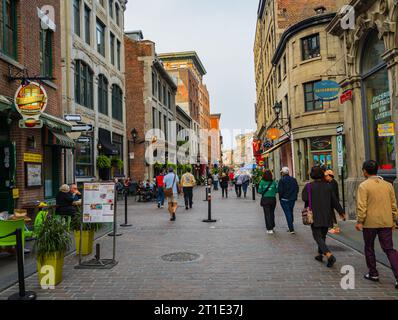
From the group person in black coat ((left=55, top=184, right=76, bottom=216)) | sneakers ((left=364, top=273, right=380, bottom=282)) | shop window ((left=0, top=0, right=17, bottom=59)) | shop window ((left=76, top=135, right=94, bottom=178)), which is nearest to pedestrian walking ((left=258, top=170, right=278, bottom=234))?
sneakers ((left=364, top=273, right=380, bottom=282))

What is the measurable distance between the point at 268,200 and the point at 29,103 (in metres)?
7.11

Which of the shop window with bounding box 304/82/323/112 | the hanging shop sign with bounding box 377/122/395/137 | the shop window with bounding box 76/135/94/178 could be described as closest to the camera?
the hanging shop sign with bounding box 377/122/395/137

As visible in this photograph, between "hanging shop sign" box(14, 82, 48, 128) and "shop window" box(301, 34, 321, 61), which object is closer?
"hanging shop sign" box(14, 82, 48, 128)

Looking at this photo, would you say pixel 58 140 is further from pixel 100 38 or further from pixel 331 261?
pixel 100 38

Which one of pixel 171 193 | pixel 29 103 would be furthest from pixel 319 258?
pixel 29 103

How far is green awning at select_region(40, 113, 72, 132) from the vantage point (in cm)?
1178

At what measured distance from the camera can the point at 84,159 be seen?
1945 centimetres

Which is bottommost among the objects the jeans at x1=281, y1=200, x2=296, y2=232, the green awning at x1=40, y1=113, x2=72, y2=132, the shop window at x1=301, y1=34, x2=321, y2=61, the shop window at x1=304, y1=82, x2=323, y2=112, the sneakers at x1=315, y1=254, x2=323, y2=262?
the sneakers at x1=315, y1=254, x2=323, y2=262

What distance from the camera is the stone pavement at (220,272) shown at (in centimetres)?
508

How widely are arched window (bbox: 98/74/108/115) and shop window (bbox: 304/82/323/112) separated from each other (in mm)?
12627

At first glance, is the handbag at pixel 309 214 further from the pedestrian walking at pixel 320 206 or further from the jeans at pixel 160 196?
the jeans at pixel 160 196

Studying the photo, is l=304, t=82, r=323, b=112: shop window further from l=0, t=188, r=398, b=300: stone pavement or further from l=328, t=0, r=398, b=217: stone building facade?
l=0, t=188, r=398, b=300: stone pavement

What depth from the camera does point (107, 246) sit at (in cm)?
868

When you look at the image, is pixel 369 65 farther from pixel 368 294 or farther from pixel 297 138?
pixel 297 138
